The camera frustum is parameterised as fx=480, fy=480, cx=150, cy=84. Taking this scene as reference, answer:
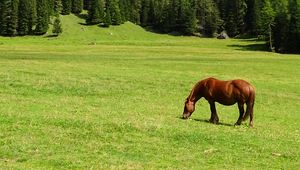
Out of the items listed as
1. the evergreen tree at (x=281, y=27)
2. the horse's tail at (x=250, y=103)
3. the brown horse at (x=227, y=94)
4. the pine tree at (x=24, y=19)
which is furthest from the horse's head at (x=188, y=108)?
the pine tree at (x=24, y=19)

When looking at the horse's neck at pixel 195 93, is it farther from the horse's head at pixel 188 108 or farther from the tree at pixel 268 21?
the tree at pixel 268 21

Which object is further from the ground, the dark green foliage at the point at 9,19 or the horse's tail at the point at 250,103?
the horse's tail at the point at 250,103

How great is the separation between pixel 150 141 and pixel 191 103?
6.80 m

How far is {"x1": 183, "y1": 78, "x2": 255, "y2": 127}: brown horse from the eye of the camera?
22.5 metres

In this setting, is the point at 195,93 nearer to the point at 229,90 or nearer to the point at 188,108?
the point at 188,108

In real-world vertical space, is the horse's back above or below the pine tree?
above

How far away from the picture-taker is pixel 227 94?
22.7 m

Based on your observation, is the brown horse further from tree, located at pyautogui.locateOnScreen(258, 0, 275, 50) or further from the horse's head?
tree, located at pyautogui.locateOnScreen(258, 0, 275, 50)

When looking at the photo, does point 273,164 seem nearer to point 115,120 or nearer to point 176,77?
point 115,120

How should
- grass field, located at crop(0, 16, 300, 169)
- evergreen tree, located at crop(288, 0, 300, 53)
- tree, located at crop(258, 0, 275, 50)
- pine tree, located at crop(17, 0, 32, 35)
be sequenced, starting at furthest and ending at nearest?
pine tree, located at crop(17, 0, 32, 35) → tree, located at crop(258, 0, 275, 50) → evergreen tree, located at crop(288, 0, 300, 53) → grass field, located at crop(0, 16, 300, 169)

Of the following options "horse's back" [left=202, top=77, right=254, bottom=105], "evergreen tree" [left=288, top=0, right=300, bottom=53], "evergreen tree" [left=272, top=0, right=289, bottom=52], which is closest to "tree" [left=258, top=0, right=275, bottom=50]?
"evergreen tree" [left=272, top=0, right=289, bottom=52]

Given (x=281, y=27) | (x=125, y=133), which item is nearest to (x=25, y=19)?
(x=281, y=27)

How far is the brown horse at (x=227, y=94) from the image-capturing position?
2245 cm

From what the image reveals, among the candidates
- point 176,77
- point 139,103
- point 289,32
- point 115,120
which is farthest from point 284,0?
point 115,120
